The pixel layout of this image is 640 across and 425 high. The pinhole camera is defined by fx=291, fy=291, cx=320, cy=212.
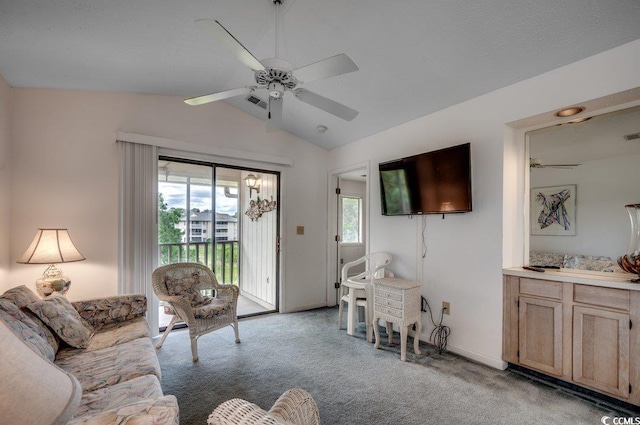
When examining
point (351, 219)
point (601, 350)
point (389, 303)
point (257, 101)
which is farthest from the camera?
point (351, 219)

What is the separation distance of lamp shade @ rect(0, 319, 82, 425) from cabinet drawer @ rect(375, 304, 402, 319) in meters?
Answer: 2.54

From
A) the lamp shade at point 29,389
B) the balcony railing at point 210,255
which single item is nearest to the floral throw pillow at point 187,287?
the balcony railing at point 210,255

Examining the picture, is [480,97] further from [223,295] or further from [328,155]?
[223,295]

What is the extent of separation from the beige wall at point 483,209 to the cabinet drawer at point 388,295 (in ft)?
1.66

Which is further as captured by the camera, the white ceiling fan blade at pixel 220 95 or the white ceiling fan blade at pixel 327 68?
the white ceiling fan blade at pixel 220 95

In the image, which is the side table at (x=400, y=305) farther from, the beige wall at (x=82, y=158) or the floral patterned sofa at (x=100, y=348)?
the beige wall at (x=82, y=158)

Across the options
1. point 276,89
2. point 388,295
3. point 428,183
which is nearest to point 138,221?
point 276,89

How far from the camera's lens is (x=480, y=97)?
2.78 metres

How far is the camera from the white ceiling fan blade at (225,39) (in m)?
1.38

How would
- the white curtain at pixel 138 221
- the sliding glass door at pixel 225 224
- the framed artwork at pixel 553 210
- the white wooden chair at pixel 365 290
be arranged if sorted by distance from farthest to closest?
1. the sliding glass door at pixel 225 224
2. the white wooden chair at pixel 365 290
3. the white curtain at pixel 138 221
4. the framed artwork at pixel 553 210

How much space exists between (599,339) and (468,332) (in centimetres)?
96

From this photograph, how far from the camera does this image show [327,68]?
Answer: 167 cm

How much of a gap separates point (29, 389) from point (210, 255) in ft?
11.1

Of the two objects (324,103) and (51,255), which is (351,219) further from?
(51,255)
